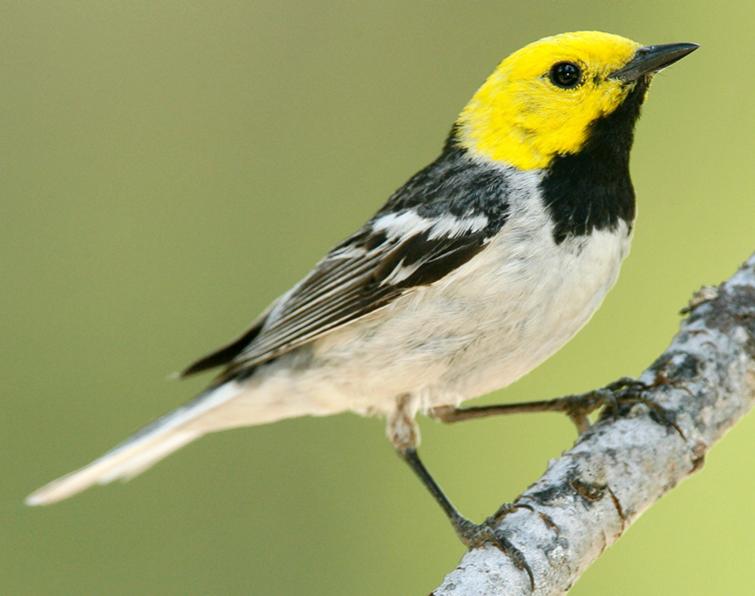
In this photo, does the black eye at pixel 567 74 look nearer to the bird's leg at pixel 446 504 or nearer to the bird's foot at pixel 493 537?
the bird's leg at pixel 446 504

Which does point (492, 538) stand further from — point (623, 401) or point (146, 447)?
point (146, 447)

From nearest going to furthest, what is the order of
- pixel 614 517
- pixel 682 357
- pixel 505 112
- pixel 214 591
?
pixel 614 517
pixel 682 357
pixel 505 112
pixel 214 591

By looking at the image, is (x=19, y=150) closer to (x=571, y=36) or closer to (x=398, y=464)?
(x=398, y=464)

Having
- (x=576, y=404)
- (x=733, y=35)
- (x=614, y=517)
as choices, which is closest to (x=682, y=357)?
(x=576, y=404)

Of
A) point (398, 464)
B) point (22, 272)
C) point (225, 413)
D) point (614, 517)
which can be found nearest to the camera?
point (614, 517)

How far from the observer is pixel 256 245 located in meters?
5.52

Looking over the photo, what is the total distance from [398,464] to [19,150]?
2.58m

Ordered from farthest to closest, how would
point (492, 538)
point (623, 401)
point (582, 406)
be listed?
point (582, 406), point (623, 401), point (492, 538)

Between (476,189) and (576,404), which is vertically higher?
(476,189)

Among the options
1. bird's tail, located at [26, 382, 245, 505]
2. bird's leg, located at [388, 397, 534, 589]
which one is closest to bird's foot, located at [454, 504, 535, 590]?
bird's leg, located at [388, 397, 534, 589]

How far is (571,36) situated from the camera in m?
3.69

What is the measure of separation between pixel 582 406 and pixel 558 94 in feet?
3.41

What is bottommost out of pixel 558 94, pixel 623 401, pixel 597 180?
pixel 623 401

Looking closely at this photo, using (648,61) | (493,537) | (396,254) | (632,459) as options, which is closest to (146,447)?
(396,254)
